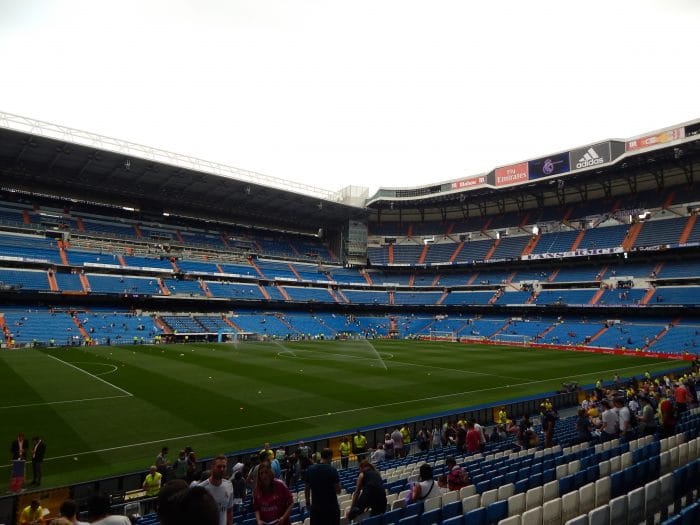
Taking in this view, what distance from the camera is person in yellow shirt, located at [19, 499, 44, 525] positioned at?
32.4 ft

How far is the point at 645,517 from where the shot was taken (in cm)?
681

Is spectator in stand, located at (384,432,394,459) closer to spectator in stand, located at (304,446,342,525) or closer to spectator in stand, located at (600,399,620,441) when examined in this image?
spectator in stand, located at (600,399,620,441)

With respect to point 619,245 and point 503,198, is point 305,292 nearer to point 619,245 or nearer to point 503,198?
point 503,198

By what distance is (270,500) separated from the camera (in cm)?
538

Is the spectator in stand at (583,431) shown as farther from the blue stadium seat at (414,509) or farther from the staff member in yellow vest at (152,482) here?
the staff member in yellow vest at (152,482)

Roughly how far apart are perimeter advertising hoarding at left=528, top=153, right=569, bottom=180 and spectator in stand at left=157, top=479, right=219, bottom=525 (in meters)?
72.6

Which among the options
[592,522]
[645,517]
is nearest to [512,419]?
[645,517]

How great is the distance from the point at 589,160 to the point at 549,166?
233 inches

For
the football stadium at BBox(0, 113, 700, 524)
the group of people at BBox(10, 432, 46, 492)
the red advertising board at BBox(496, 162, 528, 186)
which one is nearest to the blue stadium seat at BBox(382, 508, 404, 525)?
the football stadium at BBox(0, 113, 700, 524)

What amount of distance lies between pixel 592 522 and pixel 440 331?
69097 millimetres

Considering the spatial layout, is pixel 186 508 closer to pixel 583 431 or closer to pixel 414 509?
pixel 414 509

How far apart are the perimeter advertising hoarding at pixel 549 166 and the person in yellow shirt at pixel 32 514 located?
230ft

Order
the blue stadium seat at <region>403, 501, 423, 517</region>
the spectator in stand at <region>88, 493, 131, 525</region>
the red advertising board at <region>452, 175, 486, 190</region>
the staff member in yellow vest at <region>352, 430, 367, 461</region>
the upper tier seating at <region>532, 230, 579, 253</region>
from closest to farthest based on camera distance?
the spectator in stand at <region>88, 493, 131, 525</region> → the blue stadium seat at <region>403, 501, 423, 517</region> → the staff member in yellow vest at <region>352, 430, 367, 461</region> → the upper tier seating at <region>532, 230, 579, 253</region> → the red advertising board at <region>452, 175, 486, 190</region>

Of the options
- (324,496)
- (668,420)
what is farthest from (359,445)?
(324,496)
